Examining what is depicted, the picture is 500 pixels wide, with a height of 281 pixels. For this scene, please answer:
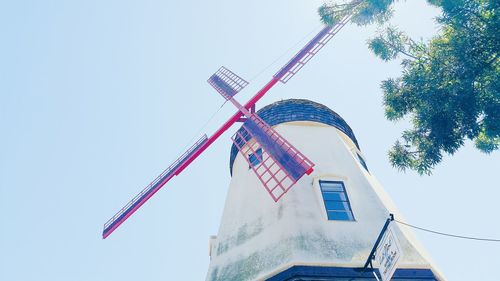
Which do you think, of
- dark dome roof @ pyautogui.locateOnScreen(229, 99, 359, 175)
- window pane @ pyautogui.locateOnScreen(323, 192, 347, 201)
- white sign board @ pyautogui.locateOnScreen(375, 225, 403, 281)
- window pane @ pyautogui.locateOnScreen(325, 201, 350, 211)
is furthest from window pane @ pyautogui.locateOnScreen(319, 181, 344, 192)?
dark dome roof @ pyautogui.locateOnScreen(229, 99, 359, 175)

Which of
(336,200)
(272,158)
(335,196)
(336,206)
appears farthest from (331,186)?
(272,158)

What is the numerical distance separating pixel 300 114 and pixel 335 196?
180 inches

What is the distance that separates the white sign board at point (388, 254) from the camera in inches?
274

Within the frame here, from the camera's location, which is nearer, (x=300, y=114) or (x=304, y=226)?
(x=304, y=226)

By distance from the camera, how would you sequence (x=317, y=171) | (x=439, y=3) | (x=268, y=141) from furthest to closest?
(x=268, y=141) → (x=317, y=171) → (x=439, y=3)

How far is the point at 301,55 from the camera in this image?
1655cm

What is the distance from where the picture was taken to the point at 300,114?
578 inches

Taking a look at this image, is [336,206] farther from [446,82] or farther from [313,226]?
[446,82]

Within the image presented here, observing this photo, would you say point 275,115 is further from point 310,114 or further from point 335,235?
point 335,235

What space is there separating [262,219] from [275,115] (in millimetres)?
5293

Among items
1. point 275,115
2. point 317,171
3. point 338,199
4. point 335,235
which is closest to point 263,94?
point 275,115

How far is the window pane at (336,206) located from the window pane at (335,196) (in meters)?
0.15

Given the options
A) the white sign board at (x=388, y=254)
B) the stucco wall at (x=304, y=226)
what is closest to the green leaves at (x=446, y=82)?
the stucco wall at (x=304, y=226)

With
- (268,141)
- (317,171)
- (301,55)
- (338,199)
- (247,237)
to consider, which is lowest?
(247,237)
